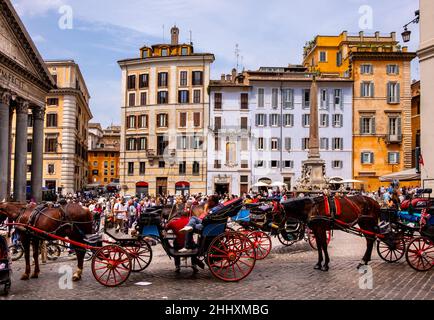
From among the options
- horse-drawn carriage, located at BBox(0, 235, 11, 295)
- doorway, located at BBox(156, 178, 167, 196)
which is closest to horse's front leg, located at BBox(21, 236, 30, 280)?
horse-drawn carriage, located at BBox(0, 235, 11, 295)

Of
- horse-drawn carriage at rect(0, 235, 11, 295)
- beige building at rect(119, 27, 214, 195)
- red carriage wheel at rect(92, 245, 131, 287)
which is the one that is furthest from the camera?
beige building at rect(119, 27, 214, 195)

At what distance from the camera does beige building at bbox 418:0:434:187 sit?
59.5 ft

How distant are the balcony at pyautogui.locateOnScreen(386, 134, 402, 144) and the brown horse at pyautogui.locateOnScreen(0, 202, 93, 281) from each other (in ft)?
144

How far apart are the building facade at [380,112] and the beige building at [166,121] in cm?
1357

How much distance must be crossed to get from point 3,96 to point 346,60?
3737cm

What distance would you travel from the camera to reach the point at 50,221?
32.4 ft

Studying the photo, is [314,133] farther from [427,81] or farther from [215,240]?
[215,240]

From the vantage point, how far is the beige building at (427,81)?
18125 millimetres

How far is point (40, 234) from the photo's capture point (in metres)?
9.77

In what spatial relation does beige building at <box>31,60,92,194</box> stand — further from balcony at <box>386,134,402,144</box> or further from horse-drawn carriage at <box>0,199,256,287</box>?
horse-drawn carriage at <box>0,199,256,287</box>

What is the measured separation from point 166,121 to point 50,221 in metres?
42.2

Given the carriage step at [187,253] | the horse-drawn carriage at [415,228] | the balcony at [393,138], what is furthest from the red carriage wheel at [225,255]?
the balcony at [393,138]
